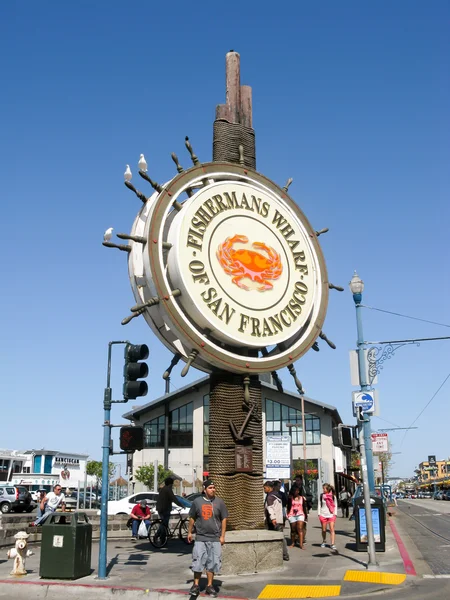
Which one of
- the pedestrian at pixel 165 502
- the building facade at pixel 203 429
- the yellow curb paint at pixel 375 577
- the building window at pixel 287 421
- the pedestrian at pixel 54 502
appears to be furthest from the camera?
the building window at pixel 287 421

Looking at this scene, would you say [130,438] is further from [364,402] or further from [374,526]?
[374,526]

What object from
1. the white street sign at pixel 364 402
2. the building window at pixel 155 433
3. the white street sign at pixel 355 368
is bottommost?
the white street sign at pixel 364 402

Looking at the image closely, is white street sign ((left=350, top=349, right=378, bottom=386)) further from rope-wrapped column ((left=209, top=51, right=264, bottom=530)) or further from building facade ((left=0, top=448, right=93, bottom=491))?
building facade ((left=0, top=448, right=93, bottom=491))

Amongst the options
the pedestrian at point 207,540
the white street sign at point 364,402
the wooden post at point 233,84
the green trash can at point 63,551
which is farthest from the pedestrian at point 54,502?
the wooden post at point 233,84

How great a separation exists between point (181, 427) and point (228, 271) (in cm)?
4012

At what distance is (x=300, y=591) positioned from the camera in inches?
384

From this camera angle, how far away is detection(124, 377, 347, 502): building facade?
48.7 meters

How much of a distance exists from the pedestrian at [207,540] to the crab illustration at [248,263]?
4.90 meters

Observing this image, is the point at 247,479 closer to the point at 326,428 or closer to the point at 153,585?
the point at 153,585

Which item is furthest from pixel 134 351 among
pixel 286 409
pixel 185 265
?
pixel 286 409

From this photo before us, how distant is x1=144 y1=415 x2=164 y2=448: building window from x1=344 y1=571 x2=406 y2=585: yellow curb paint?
138ft

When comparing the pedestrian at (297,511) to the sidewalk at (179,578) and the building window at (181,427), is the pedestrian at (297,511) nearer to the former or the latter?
the sidewalk at (179,578)

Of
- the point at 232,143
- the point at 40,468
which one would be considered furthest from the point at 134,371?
the point at 40,468

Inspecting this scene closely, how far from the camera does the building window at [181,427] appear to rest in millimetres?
50781
